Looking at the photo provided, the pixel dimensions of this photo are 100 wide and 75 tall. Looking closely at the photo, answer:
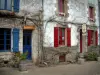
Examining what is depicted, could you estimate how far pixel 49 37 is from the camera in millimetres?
15125

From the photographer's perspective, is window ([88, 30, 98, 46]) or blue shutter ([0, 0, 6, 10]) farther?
window ([88, 30, 98, 46])

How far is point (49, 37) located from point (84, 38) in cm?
458

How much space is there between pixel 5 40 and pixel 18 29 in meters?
1.13

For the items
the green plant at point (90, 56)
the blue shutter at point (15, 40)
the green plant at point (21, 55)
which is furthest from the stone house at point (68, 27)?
the blue shutter at point (15, 40)

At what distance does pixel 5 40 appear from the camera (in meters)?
13.3

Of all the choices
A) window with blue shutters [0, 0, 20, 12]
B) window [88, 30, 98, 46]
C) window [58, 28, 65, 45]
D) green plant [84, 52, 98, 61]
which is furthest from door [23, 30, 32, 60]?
window [88, 30, 98, 46]

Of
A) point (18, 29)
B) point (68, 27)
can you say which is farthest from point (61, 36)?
point (18, 29)

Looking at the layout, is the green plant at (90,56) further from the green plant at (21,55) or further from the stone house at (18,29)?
the green plant at (21,55)

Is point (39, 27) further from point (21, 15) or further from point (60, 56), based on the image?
point (60, 56)

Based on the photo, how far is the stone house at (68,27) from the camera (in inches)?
597

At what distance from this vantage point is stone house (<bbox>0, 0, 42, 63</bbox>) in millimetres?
13273

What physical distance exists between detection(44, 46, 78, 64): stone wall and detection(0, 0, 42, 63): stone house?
2.74 ft

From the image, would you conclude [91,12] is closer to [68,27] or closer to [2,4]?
[68,27]

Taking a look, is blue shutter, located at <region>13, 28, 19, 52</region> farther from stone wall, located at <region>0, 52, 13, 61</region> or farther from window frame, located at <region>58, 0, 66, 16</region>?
window frame, located at <region>58, 0, 66, 16</region>
